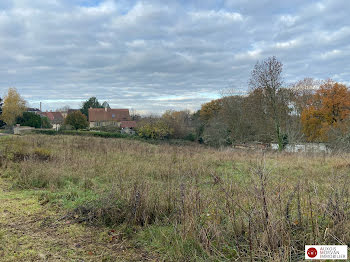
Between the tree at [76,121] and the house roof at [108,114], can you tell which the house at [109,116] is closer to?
the house roof at [108,114]

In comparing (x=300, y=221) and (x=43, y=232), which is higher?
(x=300, y=221)

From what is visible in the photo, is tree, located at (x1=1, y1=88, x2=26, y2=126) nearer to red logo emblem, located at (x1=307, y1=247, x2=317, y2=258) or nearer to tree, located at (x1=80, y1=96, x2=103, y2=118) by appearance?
tree, located at (x1=80, y1=96, x2=103, y2=118)

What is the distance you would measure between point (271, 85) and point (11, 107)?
43.8 meters

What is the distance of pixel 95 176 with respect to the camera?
7230 mm

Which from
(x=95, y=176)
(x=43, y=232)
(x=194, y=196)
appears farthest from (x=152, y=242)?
(x=95, y=176)

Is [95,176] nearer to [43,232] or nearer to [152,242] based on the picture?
[43,232]

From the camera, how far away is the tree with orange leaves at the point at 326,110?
2922 centimetres

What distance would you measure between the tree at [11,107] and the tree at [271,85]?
4195cm

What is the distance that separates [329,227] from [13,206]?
17.5ft

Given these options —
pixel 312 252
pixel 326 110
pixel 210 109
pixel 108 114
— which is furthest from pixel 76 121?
pixel 312 252

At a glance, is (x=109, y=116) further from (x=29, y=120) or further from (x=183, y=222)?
(x=183, y=222)

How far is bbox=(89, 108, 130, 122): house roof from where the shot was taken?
54.4 meters

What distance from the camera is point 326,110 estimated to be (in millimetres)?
30297

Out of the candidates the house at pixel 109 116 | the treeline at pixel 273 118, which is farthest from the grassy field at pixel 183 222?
the house at pixel 109 116
